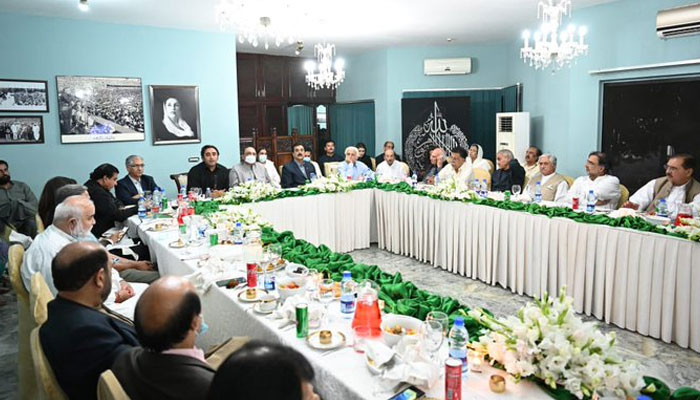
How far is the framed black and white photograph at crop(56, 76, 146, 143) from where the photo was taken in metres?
6.69

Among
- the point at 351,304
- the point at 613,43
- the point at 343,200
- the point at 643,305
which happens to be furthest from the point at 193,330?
the point at 613,43

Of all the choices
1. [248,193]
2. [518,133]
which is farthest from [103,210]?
[518,133]

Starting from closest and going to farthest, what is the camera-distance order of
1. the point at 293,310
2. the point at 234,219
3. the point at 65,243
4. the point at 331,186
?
the point at 293,310
the point at 65,243
the point at 234,219
the point at 331,186

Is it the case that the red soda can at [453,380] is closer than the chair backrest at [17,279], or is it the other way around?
the red soda can at [453,380]

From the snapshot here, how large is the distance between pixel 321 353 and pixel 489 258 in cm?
337

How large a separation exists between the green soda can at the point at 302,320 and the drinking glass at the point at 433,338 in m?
0.53

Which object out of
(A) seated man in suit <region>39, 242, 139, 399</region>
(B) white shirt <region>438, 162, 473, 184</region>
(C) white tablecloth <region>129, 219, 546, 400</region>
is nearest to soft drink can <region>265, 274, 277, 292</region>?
(C) white tablecloth <region>129, 219, 546, 400</region>

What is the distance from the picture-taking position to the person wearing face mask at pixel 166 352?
145cm

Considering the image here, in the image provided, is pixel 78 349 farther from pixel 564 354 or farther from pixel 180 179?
pixel 180 179

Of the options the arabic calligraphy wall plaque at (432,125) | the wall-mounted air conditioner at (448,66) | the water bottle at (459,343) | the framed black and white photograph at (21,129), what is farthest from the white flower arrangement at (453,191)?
the framed black and white photograph at (21,129)

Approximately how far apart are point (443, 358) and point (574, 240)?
8.94 ft

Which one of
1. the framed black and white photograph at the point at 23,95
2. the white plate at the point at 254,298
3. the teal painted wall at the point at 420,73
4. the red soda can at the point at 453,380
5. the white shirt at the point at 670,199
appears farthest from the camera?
the teal painted wall at the point at 420,73

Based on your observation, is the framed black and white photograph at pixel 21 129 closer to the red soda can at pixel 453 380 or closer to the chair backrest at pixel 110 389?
the chair backrest at pixel 110 389

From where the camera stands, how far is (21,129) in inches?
253
